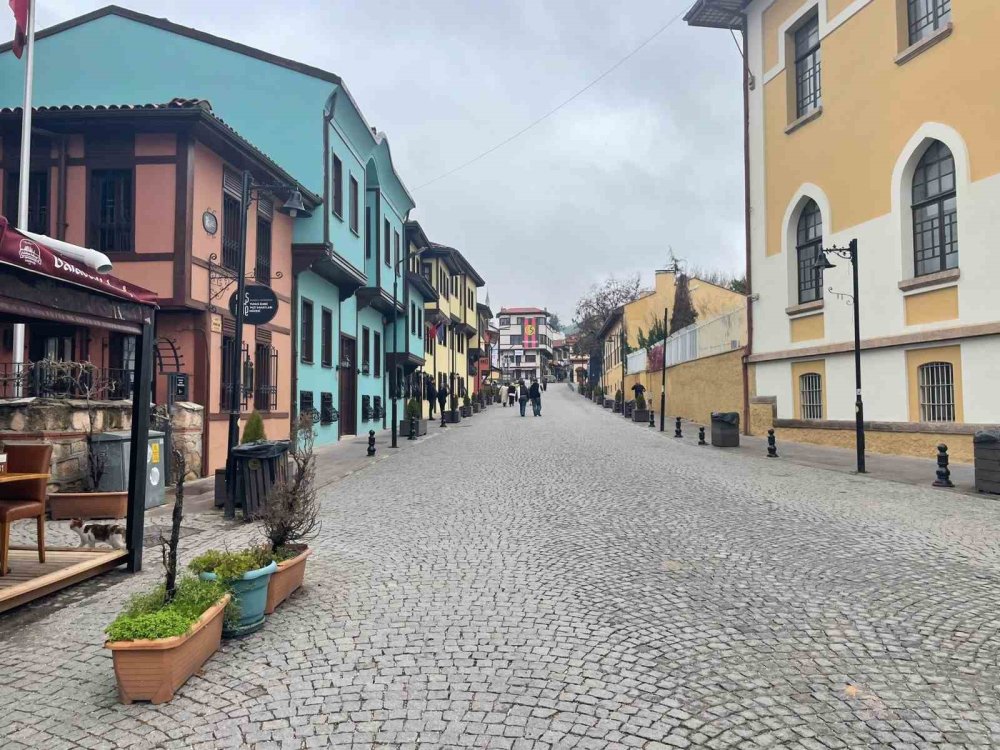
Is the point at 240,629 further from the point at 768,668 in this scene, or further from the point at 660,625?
the point at 768,668

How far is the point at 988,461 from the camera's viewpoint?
424 inches

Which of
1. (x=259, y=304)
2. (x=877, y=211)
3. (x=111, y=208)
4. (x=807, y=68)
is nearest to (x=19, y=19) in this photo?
(x=111, y=208)


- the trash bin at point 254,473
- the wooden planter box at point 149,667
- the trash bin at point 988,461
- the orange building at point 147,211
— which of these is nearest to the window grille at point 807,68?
the trash bin at point 988,461

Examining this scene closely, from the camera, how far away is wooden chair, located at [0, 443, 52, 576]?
215 inches

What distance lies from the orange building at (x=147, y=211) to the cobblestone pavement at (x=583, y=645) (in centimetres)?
551

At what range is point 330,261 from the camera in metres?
18.2

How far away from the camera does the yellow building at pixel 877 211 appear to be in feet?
48.2

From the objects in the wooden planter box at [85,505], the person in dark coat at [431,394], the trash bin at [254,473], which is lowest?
the wooden planter box at [85,505]

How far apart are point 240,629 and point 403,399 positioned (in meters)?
29.3

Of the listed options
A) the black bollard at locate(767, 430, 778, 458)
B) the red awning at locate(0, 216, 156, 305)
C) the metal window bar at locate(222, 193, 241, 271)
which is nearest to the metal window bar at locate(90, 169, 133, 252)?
the metal window bar at locate(222, 193, 241, 271)

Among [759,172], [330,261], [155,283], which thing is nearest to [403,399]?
[330,261]

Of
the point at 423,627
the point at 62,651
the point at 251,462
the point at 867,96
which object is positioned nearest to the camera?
the point at 62,651

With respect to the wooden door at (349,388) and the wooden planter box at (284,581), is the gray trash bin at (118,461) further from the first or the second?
the wooden door at (349,388)

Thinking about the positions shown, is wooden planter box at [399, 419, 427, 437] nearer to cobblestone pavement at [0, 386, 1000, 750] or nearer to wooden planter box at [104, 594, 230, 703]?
cobblestone pavement at [0, 386, 1000, 750]
